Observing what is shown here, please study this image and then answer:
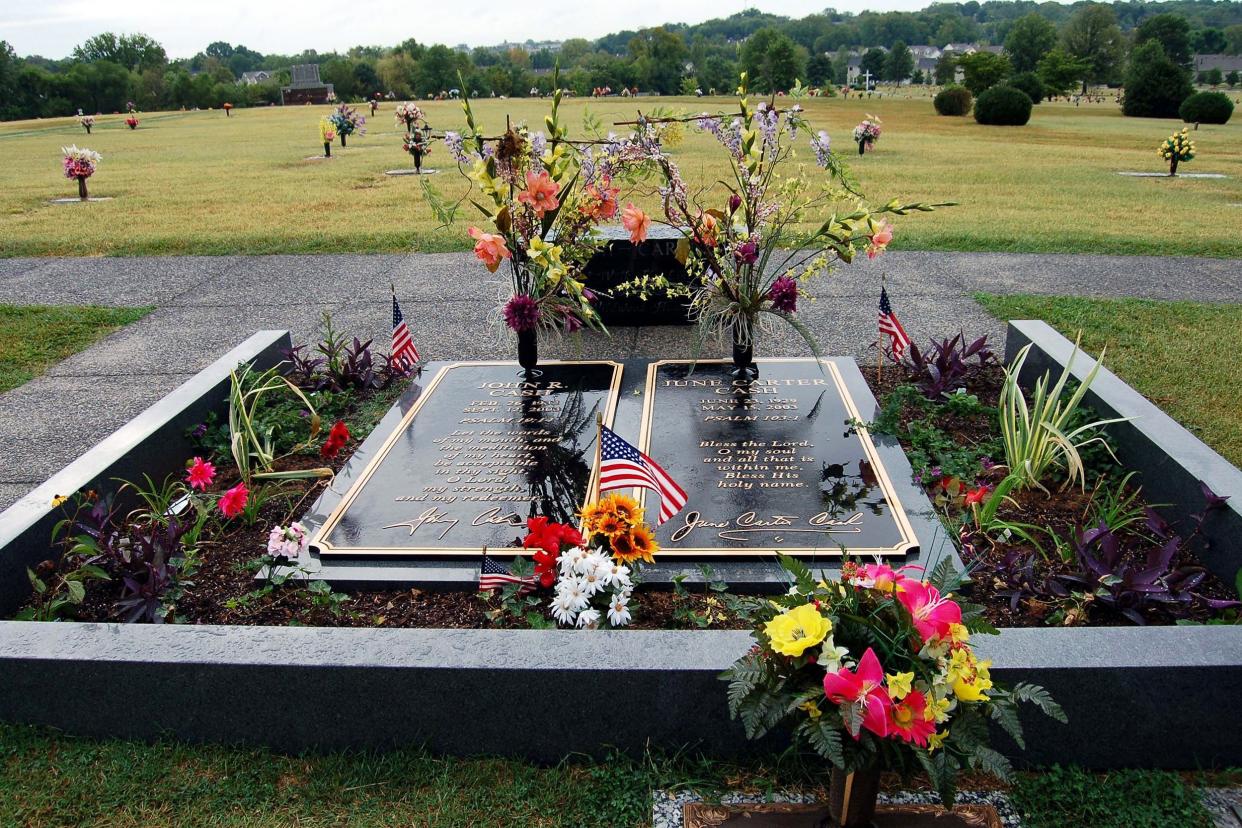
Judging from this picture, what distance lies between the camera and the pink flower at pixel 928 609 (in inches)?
82.0

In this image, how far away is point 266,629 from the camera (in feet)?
9.34

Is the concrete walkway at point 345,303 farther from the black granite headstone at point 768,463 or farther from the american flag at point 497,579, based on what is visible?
the american flag at point 497,579

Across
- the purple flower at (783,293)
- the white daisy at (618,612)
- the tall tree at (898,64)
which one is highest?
the tall tree at (898,64)

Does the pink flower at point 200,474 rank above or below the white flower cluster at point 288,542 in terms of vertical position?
above

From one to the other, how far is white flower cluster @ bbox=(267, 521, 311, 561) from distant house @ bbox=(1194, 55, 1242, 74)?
101497 mm

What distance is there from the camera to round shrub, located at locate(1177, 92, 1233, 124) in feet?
88.4

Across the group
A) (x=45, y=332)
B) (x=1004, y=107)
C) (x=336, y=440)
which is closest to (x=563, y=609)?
(x=336, y=440)

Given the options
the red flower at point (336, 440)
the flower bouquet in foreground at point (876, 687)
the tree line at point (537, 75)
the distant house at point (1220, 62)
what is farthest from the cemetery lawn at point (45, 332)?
the distant house at point (1220, 62)

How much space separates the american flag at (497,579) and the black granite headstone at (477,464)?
232 mm

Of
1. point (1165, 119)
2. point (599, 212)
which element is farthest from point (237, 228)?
point (1165, 119)

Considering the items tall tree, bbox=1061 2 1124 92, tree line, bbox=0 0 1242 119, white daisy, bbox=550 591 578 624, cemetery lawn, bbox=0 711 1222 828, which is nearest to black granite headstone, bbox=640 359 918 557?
white daisy, bbox=550 591 578 624

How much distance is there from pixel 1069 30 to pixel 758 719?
2853 inches

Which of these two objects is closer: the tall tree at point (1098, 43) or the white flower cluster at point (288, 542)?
the white flower cluster at point (288, 542)

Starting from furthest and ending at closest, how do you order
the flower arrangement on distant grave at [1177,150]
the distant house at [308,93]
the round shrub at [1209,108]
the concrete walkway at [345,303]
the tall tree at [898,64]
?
the tall tree at [898,64] → the distant house at [308,93] → the round shrub at [1209,108] → the flower arrangement on distant grave at [1177,150] → the concrete walkway at [345,303]
